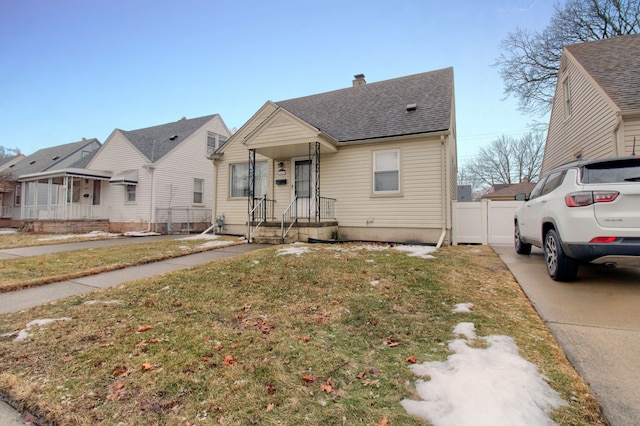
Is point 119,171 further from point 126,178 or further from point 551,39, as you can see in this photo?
point 551,39

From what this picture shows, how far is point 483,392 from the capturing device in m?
1.88

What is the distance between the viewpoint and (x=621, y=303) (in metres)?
3.53

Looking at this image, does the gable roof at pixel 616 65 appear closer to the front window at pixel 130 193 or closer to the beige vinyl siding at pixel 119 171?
the beige vinyl siding at pixel 119 171

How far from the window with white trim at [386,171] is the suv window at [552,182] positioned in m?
4.63

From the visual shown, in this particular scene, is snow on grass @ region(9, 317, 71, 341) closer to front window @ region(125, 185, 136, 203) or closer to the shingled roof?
the shingled roof

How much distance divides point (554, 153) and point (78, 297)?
16.7 m

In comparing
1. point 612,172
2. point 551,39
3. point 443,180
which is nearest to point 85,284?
point 612,172

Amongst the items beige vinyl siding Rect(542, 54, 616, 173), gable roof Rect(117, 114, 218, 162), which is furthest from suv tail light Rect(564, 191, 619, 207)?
gable roof Rect(117, 114, 218, 162)

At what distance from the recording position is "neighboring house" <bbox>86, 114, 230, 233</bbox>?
16.4m

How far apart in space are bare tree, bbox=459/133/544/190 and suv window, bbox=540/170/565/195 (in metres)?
42.6

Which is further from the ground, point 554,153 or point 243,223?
point 554,153

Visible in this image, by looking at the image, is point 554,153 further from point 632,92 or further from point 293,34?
point 293,34

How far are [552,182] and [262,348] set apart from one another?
5368 mm

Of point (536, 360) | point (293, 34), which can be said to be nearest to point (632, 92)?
point (536, 360)
